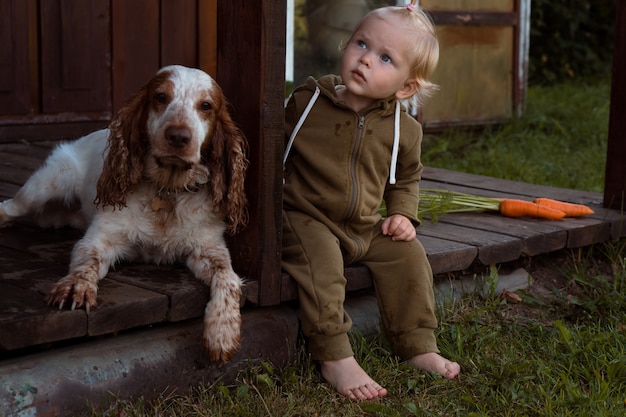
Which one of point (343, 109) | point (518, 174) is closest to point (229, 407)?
point (343, 109)

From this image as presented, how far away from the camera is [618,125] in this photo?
209 inches

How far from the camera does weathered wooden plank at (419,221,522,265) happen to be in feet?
15.2

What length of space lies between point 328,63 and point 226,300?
486cm

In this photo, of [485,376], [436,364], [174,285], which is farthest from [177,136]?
[485,376]

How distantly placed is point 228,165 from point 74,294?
768mm

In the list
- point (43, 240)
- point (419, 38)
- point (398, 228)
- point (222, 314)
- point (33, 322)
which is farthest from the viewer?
point (43, 240)

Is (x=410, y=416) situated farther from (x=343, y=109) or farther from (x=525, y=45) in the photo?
(x=525, y=45)

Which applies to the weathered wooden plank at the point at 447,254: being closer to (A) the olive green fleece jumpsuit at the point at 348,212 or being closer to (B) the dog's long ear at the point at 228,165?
(A) the olive green fleece jumpsuit at the point at 348,212

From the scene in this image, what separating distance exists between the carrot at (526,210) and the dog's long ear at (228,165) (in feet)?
6.67

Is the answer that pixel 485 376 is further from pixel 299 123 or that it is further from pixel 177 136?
pixel 177 136

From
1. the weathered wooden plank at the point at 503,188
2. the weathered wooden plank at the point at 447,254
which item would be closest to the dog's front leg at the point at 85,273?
the weathered wooden plank at the point at 447,254

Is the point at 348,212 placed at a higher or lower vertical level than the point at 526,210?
higher

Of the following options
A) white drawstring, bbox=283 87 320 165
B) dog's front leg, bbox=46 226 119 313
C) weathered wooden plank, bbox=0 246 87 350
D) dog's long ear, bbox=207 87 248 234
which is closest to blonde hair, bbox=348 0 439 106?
white drawstring, bbox=283 87 320 165

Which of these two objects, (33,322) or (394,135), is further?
(394,135)
